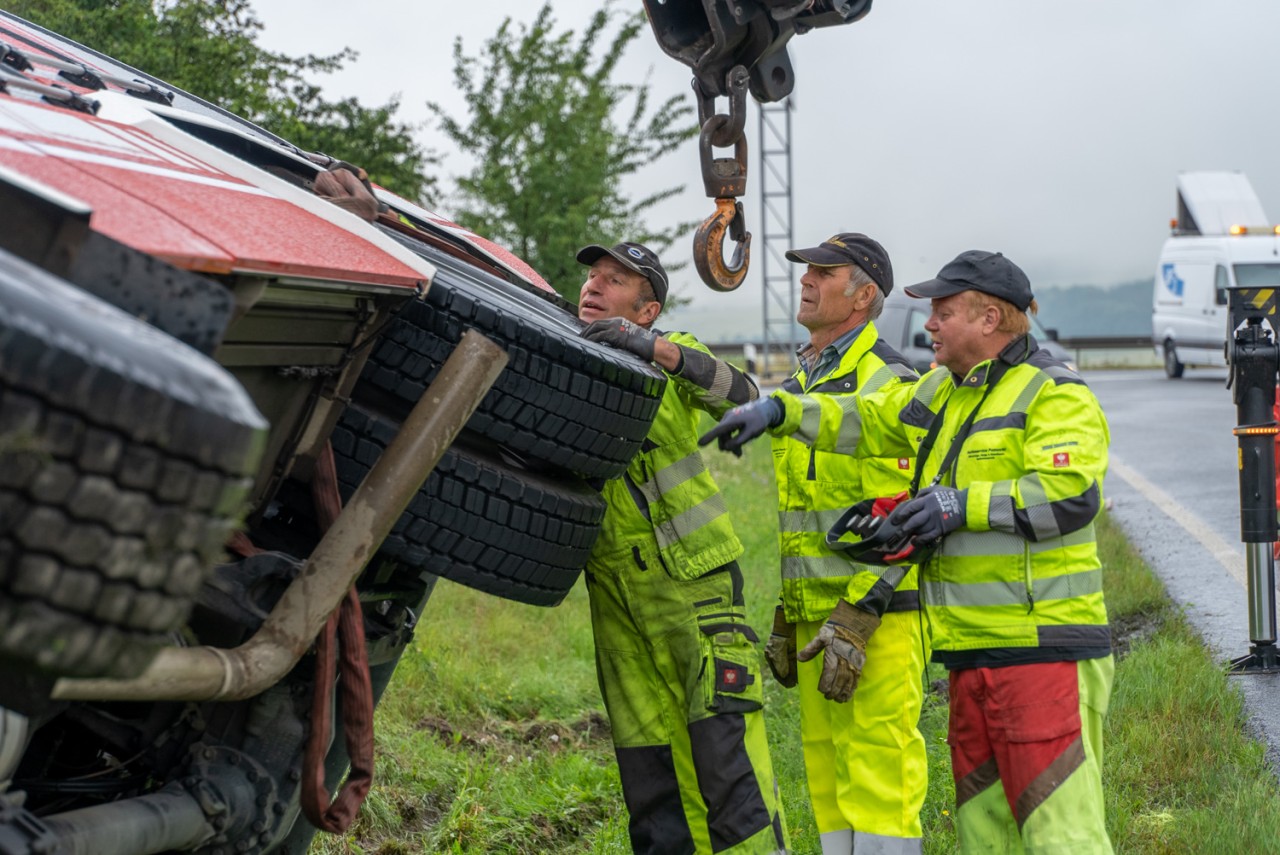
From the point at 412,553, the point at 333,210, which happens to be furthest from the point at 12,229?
the point at 412,553

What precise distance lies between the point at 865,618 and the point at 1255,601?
91.4 inches

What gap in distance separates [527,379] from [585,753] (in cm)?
306

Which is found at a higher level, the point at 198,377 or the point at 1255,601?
the point at 198,377

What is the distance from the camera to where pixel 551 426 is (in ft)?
9.98

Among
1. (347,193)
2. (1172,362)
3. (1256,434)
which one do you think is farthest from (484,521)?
(1172,362)

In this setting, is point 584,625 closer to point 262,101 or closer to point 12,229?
point 262,101

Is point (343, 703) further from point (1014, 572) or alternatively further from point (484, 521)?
point (1014, 572)

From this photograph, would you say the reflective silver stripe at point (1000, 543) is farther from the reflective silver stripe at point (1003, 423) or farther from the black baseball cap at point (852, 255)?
the black baseball cap at point (852, 255)

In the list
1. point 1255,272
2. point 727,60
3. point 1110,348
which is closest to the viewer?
point 727,60

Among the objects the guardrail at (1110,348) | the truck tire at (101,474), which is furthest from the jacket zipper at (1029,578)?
the guardrail at (1110,348)

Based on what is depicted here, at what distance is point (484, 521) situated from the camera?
2.98 metres

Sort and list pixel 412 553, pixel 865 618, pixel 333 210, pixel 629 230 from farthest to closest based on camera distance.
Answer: pixel 629 230 < pixel 865 618 < pixel 412 553 < pixel 333 210

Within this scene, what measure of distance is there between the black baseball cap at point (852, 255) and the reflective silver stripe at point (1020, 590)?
3.93 ft

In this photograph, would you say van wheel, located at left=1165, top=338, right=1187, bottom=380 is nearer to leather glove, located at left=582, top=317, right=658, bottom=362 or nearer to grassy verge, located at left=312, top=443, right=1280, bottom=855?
grassy verge, located at left=312, top=443, right=1280, bottom=855
